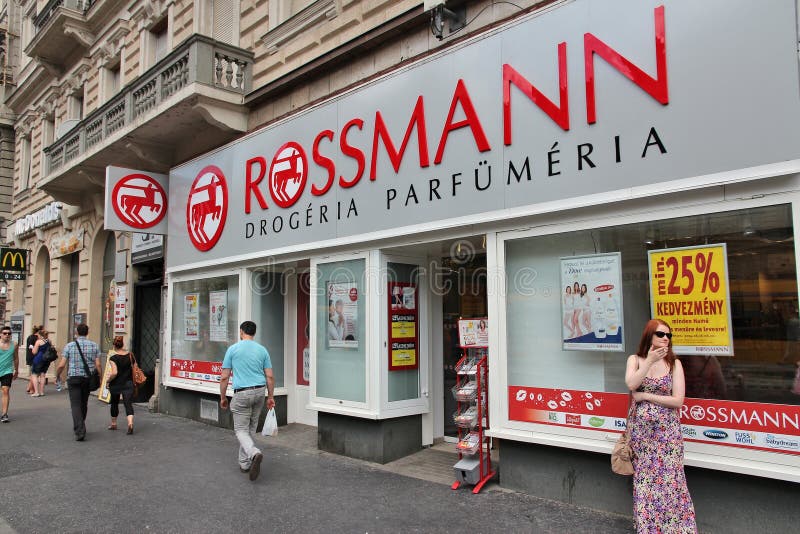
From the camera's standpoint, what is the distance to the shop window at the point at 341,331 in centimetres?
720

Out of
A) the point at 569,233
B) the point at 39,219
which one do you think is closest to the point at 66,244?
the point at 39,219

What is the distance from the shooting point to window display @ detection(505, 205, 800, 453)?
160 inches

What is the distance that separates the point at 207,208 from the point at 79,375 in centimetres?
342

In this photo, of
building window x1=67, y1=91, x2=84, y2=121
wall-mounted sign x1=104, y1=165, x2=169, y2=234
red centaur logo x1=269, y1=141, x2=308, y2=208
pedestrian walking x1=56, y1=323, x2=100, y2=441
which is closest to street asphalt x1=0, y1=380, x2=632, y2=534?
pedestrian walking x1=56, y1=323, x2=100, y2=441

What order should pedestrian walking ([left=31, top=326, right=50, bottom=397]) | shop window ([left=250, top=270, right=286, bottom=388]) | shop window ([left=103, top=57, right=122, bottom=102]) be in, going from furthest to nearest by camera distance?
1. shop window ([left=103, top=57, right=122, bottom=102])
2. pedestrian walking ([left=31, top=326, right=50, bottom=397])
3. shop window ([left=250, top=270, right=286, bottom=388])

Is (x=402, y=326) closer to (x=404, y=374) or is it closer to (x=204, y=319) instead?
(x=404, y=374)

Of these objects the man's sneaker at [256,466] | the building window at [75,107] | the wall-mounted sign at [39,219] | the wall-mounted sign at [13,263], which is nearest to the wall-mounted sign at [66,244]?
the wall-mounted sign at [39,219]

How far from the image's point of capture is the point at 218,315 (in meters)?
10.0

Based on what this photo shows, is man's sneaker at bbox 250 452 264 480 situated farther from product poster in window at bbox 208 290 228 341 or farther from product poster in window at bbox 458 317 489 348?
product poster in window at bbox 208 290 228 341

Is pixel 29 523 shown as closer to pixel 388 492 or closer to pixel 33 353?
pixel 388 492

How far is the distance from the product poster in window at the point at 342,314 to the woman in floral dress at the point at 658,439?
3.86m

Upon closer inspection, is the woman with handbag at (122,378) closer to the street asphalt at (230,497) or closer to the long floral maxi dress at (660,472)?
the street asphalt at (230,497)

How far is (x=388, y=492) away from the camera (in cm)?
571

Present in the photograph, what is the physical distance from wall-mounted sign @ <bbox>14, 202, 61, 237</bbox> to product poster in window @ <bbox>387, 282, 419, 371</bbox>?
14.4 metres
